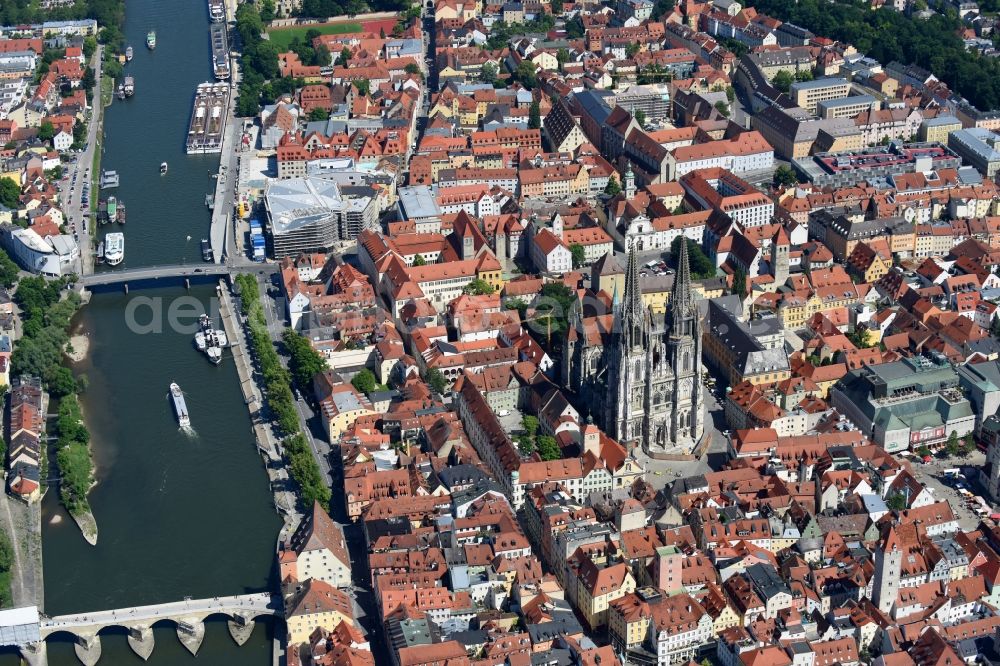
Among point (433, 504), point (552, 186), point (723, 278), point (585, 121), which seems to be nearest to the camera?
point (433, 504)

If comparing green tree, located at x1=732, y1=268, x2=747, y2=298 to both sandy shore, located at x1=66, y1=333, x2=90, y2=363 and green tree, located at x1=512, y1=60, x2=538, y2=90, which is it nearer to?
sandy shore, located at x1=66, y1=333, x2=90, y2=363

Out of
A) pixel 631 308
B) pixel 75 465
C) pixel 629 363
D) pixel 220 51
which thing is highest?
pixel 631 308

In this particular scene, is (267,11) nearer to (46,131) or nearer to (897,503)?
(46,131)

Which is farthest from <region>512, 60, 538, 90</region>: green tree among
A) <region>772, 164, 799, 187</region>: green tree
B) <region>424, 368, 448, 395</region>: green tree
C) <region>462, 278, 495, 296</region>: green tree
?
<region>424, 368, 448, 395</region>: green tree

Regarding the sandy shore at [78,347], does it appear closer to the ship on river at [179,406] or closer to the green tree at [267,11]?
the ship on river at [179,406]

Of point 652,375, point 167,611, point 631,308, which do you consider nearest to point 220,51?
point 631,308

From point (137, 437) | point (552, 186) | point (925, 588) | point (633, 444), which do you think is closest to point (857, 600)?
point (925, 588)

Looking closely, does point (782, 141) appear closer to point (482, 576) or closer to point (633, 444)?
point (633, 444)
